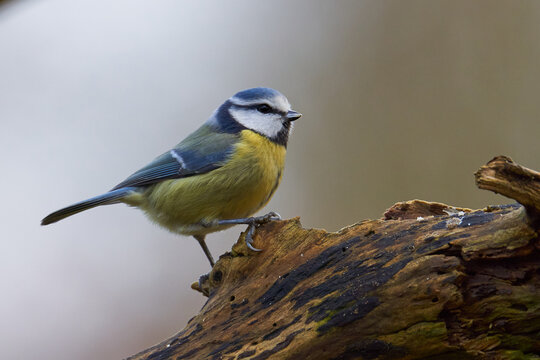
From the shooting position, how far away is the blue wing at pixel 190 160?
2139 millimetres

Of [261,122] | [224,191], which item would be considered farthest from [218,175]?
[261,122]

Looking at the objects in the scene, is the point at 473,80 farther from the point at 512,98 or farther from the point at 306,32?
the point at 306,32

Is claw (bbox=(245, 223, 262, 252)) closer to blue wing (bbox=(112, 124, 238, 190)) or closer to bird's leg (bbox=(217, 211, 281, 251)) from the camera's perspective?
bird's leg (bbox=(217, 211, 281, 251))

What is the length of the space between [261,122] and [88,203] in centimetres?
79

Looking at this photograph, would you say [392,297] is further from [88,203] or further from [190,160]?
[88,203]

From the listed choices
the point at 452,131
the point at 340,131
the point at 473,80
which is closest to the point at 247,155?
the point at 340,131

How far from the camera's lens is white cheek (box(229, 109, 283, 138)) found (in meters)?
2.25

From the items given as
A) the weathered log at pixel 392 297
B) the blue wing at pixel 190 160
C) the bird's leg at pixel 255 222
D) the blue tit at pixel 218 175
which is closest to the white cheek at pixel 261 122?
the blue tit at pixel 218 175

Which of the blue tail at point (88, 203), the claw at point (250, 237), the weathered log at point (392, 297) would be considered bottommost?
the weathered log at point (392, 297)

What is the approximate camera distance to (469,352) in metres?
1.29

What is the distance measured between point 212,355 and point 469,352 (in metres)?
0.68

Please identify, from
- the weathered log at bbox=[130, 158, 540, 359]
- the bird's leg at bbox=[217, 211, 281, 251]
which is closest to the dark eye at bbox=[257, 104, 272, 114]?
the bird's leg at bbox=[217, 211, 281, 251]

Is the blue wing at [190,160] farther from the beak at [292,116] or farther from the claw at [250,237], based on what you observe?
the claw at [250,237]

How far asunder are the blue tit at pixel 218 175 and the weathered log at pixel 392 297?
0.44 meters
